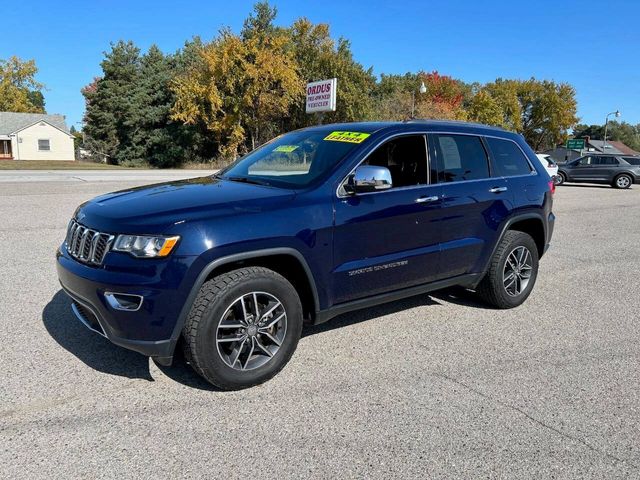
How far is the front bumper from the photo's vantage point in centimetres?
291

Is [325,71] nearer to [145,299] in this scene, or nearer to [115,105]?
[115,105]

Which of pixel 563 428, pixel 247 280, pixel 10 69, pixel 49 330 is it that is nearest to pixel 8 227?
pixel 49 330

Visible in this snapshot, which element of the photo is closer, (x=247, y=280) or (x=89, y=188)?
(x=247, y=280)

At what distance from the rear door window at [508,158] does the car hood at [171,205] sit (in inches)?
97.3

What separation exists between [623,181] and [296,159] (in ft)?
80.2

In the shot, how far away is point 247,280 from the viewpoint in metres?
3.19

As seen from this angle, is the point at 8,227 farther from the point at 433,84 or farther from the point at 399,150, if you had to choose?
the point at 433,84

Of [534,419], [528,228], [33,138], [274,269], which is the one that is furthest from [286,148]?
[33,138]

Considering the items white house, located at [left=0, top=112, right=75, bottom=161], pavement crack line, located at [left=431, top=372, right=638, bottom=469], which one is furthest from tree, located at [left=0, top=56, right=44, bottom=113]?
pavement crack line, located at [left=431, top=372, right=638, bottom=469]

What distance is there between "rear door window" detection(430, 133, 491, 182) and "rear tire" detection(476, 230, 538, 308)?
30.6 inches

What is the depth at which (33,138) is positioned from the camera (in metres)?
52.9

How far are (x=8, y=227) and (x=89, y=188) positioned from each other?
8335 millimetres

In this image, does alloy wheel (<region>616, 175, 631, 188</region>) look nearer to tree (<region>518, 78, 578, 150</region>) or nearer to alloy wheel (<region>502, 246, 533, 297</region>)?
alloy wheel (<region>502, 246, 533, 297</region>)

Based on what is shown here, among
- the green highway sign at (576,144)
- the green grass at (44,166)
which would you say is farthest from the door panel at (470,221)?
the green highway sign at (576,144)
